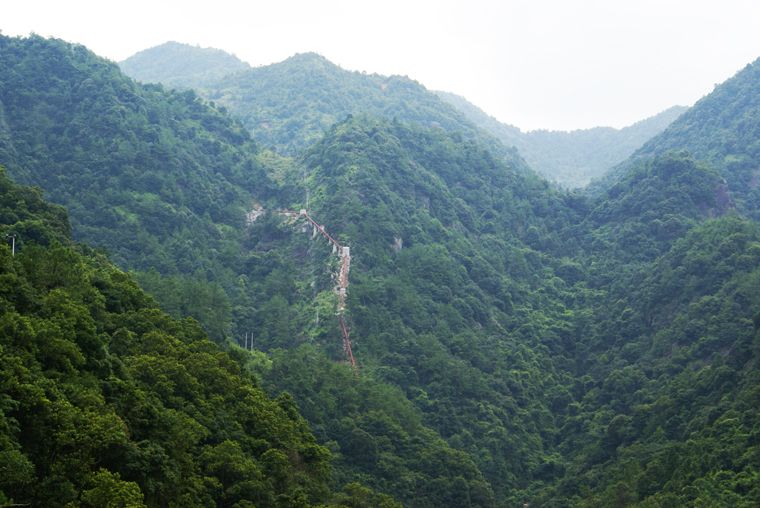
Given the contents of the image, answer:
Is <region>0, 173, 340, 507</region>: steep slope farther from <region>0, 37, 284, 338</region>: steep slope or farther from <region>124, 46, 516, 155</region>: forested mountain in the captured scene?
<region>124, 46, 516, 155</region>: forested mountain

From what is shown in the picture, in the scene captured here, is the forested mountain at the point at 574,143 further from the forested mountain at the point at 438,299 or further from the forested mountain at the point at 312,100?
the forested mountain at the point at 438,299

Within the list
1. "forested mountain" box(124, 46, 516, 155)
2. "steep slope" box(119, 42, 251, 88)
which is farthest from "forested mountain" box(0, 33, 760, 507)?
"steep slope" box(119, 42, 251, 88)

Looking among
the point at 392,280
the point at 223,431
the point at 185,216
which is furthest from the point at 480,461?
the point at 185,216

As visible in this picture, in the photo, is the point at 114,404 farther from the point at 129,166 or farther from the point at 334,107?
the point at 334,107

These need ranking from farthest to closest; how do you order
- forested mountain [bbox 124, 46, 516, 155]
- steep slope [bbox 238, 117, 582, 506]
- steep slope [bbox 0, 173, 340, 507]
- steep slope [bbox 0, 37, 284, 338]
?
forested mountain [bbox 124, 46, 516, 155] < steep slope [bbox 0, 37, 284, 338] < steep slope [bbox 238, 117, 582, 506] < steep slope [bbox 0, 173, 340, 507]

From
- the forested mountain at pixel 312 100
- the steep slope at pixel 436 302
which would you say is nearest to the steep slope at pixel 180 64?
the forested mountain at pixel 312 100
